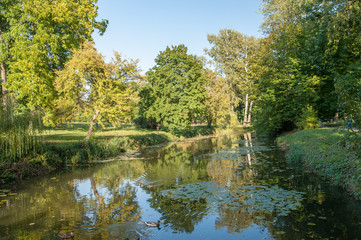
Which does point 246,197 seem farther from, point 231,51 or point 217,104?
point 231,51

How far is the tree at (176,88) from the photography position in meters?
A: 32.2

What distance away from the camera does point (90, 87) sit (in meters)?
21.6

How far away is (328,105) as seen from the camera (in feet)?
70.1

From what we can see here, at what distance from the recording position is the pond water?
6039 mm

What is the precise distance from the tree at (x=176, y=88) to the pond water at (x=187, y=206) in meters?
19.5

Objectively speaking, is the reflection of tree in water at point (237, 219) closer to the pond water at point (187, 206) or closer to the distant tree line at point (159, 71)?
the pond water at point (187, 206)

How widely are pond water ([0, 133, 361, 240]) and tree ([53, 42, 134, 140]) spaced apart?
28.7ft

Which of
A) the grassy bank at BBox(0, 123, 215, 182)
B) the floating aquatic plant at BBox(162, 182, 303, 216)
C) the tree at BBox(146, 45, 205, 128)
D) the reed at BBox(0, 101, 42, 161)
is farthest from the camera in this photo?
the tree at BBox(146, 45, 205, 128)

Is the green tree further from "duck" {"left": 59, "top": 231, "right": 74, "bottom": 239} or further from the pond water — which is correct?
"duck" {"left": 59, "top": 231, "right": 74, "bottom": 239}

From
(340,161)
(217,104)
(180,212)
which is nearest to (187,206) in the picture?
(180,212)

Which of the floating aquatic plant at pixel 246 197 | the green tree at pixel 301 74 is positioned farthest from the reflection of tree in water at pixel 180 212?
the green tree at pixel 301 74

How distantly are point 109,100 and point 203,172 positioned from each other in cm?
1162

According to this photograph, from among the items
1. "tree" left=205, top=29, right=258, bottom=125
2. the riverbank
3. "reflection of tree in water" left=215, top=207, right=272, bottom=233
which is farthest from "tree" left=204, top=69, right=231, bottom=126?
"reflection of tree in water" left=215, top=207, right=272, bottom=233

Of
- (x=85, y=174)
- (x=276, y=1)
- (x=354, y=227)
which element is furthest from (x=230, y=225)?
(x=276, y=1)
